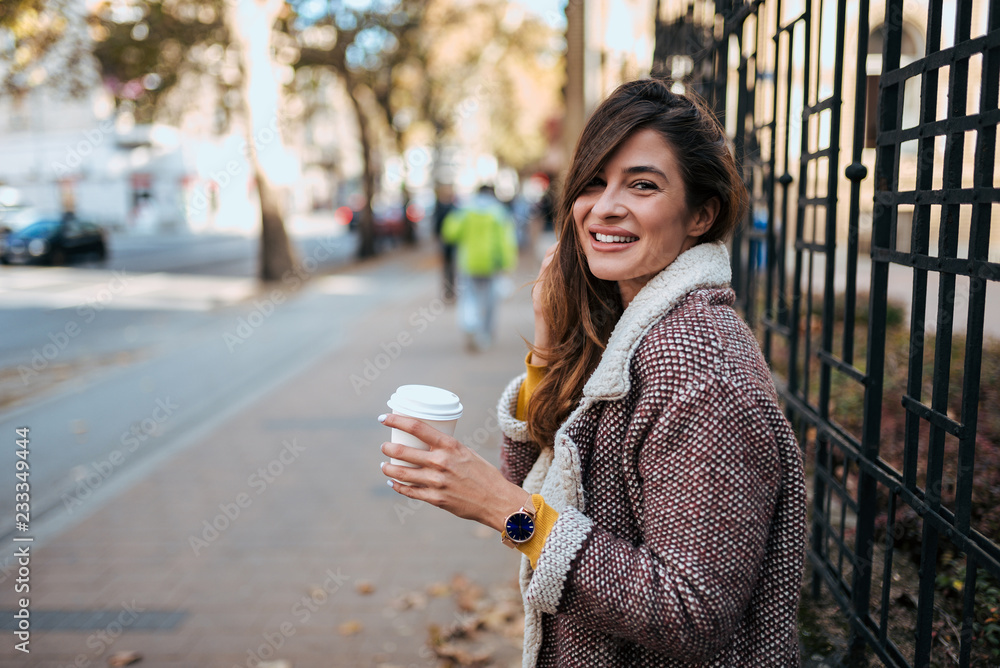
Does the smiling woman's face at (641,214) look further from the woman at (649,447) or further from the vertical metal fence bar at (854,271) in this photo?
the vertical metal fence bar at (854,271)

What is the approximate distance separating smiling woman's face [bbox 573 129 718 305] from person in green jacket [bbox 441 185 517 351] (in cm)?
819

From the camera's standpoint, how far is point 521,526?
1.42 meters

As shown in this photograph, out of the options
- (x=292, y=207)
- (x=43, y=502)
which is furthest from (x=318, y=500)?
(x=292, y=207)

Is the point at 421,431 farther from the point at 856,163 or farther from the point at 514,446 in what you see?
the point at 856,163

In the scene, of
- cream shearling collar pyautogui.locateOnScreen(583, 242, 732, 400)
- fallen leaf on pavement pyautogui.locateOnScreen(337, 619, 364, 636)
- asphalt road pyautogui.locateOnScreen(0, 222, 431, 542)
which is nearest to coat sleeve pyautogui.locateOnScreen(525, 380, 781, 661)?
cream shearling collar pyautogui.locateOnScreen(583, 242, 732, 400)

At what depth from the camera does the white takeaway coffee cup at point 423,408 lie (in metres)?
1.55

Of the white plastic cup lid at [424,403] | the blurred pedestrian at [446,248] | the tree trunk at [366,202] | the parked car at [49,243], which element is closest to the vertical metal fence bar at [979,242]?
the white plastic cup lid at [424,403]

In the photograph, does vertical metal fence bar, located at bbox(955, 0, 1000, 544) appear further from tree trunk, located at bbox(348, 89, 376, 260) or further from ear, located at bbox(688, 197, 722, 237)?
tree trunk, located at bbox(348, 89, 376, 260)

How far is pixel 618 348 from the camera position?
1.45m

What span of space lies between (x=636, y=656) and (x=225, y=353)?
9.60 meters

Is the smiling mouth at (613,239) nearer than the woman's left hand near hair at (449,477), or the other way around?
the woman's left hand near hair at (449,477)

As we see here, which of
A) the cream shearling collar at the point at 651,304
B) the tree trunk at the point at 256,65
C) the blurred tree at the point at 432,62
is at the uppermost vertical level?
the blurred tree at the point at 432,62

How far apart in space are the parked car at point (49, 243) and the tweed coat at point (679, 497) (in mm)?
25728

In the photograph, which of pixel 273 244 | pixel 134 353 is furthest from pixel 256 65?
pixel 134 353
